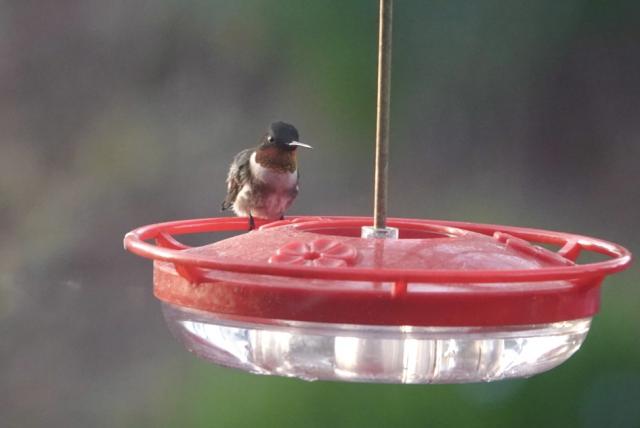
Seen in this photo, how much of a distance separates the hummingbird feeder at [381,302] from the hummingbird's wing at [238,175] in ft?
7.79

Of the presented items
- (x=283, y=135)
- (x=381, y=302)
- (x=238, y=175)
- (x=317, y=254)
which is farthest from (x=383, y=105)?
(x=238, y=175)

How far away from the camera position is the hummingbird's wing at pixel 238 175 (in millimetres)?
4277

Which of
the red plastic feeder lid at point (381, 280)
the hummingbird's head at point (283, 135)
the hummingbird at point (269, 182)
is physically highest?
the hummingbird's head at point (283, 135)

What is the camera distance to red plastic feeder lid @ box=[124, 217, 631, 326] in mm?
1543

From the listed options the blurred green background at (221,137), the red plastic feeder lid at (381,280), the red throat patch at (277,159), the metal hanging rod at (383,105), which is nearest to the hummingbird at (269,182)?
the red throat patch at (277,159)

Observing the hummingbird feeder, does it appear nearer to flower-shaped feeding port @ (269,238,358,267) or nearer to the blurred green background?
flower-shaped feeding port @ (269,238,358,267)

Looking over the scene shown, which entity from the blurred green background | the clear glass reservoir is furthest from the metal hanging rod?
the blurred green background

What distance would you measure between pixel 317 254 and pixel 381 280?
0.23 metres

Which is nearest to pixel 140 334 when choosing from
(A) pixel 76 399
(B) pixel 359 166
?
(A) pixel 76 399

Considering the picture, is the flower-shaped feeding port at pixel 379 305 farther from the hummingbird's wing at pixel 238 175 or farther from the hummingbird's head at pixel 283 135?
the hummingbird's wing at pixel 238 175

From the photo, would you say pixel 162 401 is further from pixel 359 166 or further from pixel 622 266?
pixel 622 266

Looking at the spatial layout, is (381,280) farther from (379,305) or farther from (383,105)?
(383,105)

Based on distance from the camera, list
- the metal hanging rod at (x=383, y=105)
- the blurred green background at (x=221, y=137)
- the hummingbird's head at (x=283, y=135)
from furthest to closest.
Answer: the blurred green background at (x=221, y=137), the hummingbird's head at (x=283, y=135), the metal hanging rod at (x=383, y=105)

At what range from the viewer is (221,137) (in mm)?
5148
